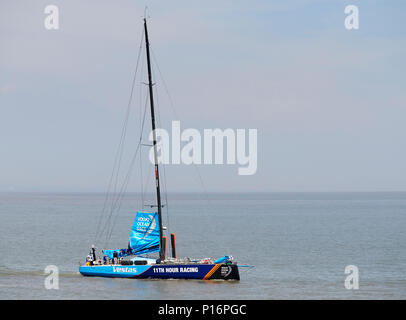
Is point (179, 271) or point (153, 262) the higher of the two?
point (153, 262)

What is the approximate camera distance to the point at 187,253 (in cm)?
7194

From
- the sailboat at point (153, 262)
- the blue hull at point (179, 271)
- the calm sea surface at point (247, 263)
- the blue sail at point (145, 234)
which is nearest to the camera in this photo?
the calm sea surface at point (247, 263)

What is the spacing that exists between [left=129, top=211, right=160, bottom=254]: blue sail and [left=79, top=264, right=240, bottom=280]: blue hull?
2.17 meters

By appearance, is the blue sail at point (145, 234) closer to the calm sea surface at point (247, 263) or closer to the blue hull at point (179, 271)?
the blue hull at point (179, 271)

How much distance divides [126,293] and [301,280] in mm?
14548

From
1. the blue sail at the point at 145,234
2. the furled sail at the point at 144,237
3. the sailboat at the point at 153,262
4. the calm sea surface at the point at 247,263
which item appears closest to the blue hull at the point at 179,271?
the sailboat at the point at 153,262

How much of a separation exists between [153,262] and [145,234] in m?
2.36

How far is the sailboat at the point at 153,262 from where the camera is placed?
47.3m

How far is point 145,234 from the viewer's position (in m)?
50.8

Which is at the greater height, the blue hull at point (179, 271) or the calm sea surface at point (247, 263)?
the blue hull at point (179, 271)

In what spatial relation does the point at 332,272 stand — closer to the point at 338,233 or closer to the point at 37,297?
the point at 37,297

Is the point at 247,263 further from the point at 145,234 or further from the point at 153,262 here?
the point at 145,234

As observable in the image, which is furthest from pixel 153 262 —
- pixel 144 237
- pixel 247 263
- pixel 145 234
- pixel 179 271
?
pixel 247 263
